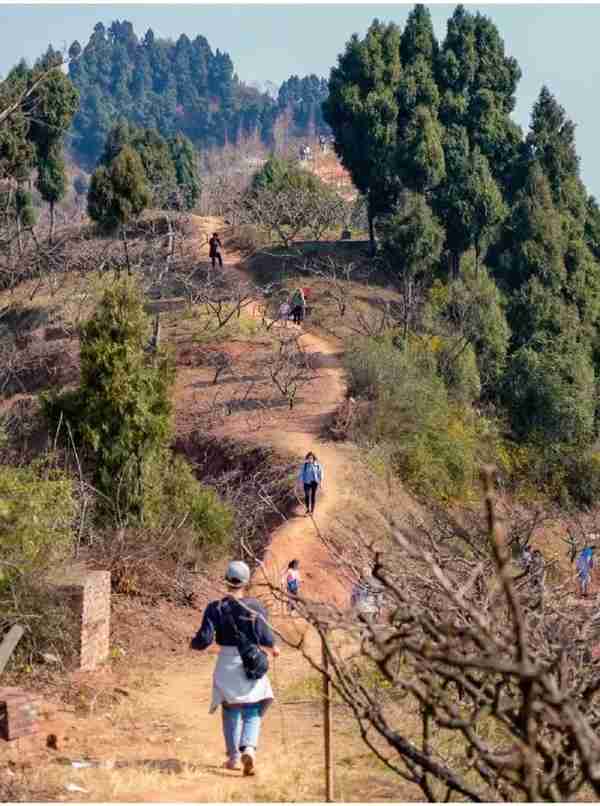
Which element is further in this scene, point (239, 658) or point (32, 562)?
point (32, 562)

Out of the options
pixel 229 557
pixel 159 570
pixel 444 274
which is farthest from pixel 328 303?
pixel 159 570

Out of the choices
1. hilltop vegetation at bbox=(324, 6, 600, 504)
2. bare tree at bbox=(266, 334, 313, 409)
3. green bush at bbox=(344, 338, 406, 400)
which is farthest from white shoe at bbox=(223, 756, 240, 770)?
bare tree at bbox=(266, 334, 313, 409)

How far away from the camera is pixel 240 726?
26.7 feet

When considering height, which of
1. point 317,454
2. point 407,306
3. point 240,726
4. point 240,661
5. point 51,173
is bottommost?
point 317,454

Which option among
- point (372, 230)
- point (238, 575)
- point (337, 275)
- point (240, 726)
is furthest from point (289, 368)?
point (238, 575)

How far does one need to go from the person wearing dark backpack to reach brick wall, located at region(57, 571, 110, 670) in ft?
9.91

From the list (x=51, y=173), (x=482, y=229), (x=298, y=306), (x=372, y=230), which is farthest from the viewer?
(x=51, y=173)

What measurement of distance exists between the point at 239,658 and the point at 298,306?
25.1 meters

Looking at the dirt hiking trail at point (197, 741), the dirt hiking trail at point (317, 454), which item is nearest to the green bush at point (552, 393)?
the dirt hiking trail at point (317, 454)

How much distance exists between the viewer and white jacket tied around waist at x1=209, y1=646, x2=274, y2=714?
7962mm

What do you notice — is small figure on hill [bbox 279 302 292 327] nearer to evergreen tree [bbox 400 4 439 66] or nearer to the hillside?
evergreen tree [bbox 400 4 439 66]

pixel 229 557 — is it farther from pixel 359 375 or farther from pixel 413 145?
pixel 413 145

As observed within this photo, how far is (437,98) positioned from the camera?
38156 millimetres

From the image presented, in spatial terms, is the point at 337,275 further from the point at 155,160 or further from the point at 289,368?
the point at 155,160
